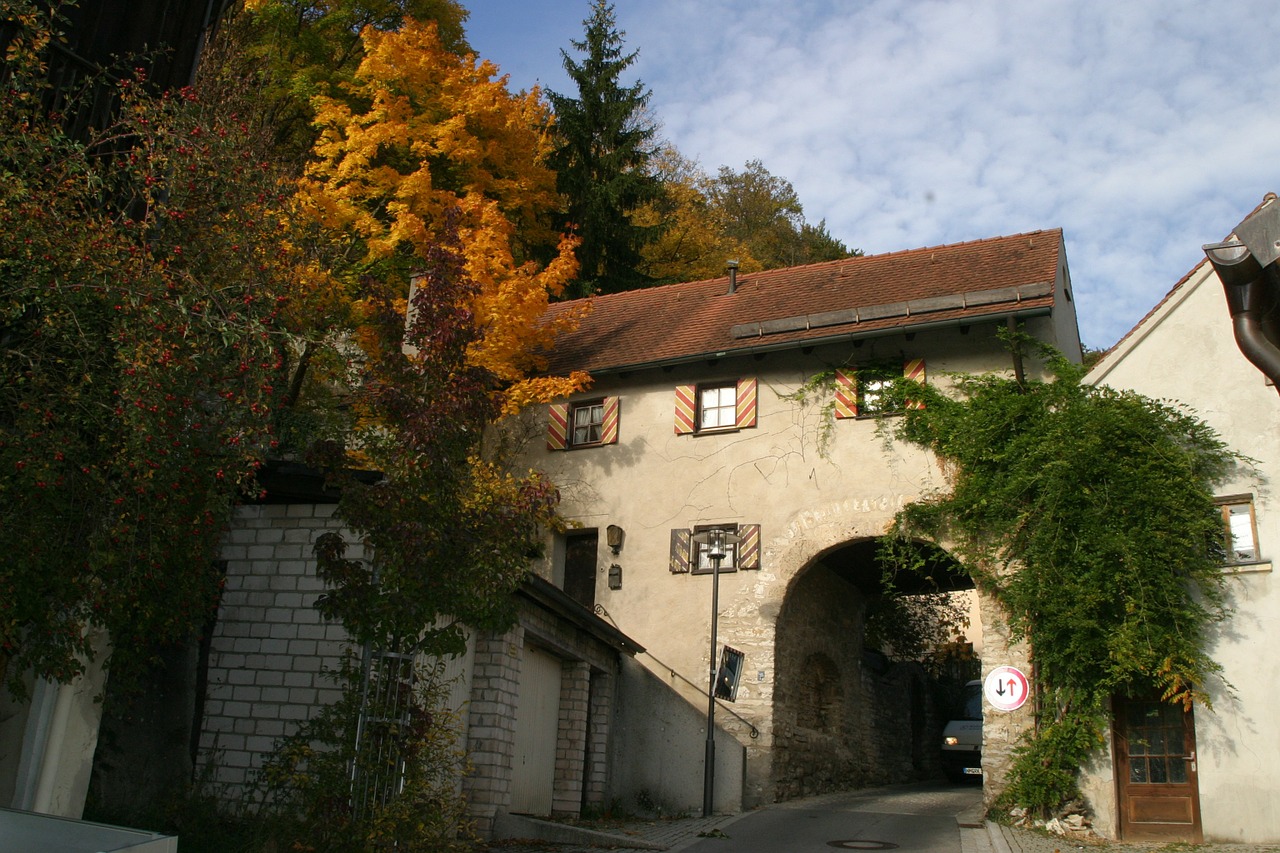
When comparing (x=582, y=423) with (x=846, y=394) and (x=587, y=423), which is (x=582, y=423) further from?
(x=846, y=394)

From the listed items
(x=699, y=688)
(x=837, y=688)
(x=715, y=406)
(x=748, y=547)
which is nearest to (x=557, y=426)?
(x=715, y=406)

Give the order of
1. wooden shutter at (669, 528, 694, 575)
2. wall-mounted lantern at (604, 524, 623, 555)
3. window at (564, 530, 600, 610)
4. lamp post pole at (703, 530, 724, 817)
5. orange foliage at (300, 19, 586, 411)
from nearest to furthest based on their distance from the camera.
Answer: lamp post pole at (703, 530, 724, 817)
wooden shutter at (669, 528, 694, 575)
orange foliage at (300, 19, 586, 411)
wall-mounted lantern at (604, 524, 623, 555)
window at (564, 530, 600, 610)

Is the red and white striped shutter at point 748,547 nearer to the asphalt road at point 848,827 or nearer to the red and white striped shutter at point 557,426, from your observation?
the asphalt road at point 848,827

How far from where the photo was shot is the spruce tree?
82.4 ft

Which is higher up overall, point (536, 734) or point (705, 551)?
point (705, 551)

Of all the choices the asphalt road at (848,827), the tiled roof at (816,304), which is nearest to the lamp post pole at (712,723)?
the asphalt road at (848,827)

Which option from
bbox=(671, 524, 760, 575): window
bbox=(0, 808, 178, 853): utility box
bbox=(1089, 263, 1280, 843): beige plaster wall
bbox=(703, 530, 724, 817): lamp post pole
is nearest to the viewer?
bbox=(0, 808, 178, 853): utility box

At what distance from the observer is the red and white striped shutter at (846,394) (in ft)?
54.1

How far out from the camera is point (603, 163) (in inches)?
1014

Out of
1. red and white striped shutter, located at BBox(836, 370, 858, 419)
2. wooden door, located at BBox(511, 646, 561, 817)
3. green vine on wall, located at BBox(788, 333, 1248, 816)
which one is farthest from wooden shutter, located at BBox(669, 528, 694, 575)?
green vine on wall, located at BBox(788, 333, 1248, 816)

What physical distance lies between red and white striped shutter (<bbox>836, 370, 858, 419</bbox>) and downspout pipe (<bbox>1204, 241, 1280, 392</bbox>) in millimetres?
12580

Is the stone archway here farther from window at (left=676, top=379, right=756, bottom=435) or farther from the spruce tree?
the spruce tree

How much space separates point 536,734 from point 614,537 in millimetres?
4501

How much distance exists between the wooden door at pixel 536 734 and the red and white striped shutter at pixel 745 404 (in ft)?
16.1
